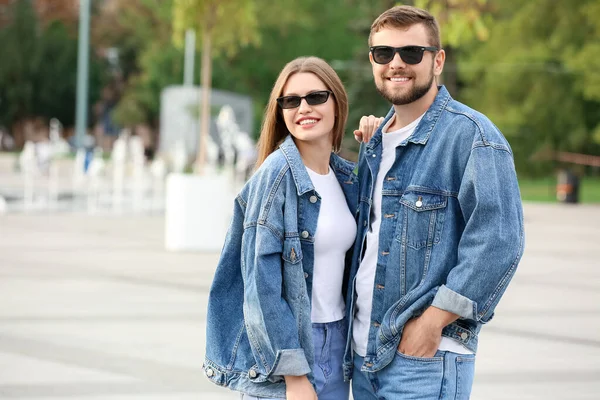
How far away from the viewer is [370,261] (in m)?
3.50

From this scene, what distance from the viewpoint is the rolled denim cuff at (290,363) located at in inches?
131

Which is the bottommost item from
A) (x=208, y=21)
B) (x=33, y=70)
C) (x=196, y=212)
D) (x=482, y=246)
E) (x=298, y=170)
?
(x=196, y=212)

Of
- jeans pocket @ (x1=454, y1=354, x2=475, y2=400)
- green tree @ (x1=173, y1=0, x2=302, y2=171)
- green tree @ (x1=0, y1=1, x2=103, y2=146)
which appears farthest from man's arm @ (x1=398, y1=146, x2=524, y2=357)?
green tree @ (x1=0, y1=1, x2=103, y2=146)

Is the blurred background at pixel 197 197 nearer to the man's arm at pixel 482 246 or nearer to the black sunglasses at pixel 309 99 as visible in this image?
the black sunglasses at pixel 309 99

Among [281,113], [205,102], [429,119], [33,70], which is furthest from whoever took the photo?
[33,70]

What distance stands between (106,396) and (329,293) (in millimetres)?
2867

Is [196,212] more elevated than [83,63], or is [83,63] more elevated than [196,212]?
[83,63]

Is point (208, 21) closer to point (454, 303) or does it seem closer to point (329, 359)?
point (329, 359)

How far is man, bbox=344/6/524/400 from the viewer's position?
329 centimetres

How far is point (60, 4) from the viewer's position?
7494 centimetres

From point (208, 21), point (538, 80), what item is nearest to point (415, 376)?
point (208, 21)

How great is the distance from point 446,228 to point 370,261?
0.28 metres

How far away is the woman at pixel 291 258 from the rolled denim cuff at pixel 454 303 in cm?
40

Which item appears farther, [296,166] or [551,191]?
[551,191]
